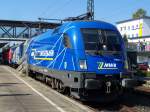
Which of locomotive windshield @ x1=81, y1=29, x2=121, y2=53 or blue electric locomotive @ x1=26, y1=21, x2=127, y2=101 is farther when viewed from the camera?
locomotive windshield @ x1=81, y1=29, x2=121, y2=53

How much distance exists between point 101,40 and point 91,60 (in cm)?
123

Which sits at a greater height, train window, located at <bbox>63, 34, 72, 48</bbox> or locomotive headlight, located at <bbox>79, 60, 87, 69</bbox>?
train window, located at <bbox>63, 34, 72, 48</bbox>

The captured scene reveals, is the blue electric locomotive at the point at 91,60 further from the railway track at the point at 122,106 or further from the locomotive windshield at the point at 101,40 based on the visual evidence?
the railway track at the point at 122,106

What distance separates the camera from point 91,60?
1595 cm

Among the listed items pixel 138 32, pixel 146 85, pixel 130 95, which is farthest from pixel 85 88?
pixel 138 32

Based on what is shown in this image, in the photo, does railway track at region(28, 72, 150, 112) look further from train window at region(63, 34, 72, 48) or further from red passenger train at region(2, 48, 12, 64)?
red passenger train at region(2, 48, 12, 64)

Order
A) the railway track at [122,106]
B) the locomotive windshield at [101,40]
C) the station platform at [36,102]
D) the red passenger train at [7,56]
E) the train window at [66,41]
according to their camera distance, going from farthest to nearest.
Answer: the red passenger train at [7,56] < the train window at [66,41] < the locomotive windshield at [101,40] < the railway track at [122,106] < the station platform at [36,102]

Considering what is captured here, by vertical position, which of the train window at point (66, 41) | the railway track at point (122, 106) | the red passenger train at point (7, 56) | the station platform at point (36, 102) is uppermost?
the train window at point (66, 41)

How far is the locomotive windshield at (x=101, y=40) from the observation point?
54.1ft

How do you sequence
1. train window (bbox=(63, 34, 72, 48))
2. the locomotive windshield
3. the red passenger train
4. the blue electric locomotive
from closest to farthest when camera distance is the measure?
the blue electric locomotive → the locomotive windshield → train window (bbox=(63, 34, 72, 48)) → the red passenger train

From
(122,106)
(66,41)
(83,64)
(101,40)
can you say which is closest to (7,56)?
(66,41)

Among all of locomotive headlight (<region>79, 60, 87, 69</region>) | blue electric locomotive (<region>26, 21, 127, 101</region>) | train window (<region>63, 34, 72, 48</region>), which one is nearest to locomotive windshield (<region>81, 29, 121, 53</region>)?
blue electric locomotive (<region>26, 21, 127, 101</region>)

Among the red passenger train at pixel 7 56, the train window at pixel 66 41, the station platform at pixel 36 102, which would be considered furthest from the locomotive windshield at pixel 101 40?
the red passenger train at pixel 7 56

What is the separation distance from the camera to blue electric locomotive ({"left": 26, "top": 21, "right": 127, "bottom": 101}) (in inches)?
624
